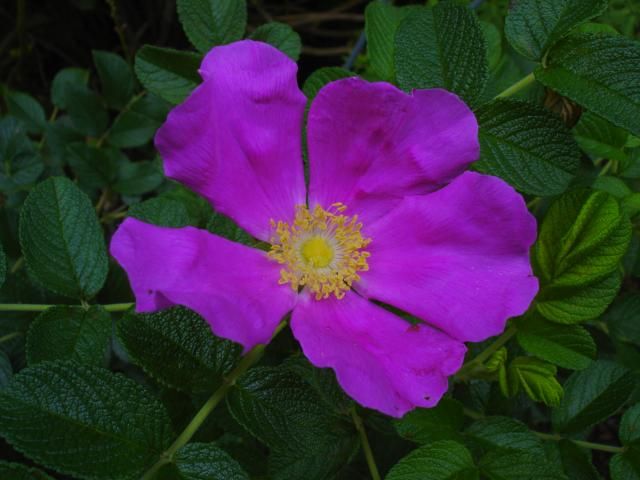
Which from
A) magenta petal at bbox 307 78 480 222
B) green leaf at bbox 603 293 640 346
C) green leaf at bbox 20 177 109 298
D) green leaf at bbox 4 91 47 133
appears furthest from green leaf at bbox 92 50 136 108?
green leaf at bbox 603 293 640 346

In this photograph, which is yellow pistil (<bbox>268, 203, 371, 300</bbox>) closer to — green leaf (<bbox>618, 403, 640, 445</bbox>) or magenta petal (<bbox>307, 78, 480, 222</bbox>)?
magenta petal (<bbox>307, 78, 480, 222</bbox>)

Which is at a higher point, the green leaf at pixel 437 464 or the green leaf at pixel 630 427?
the green leaf at pixel 437 464

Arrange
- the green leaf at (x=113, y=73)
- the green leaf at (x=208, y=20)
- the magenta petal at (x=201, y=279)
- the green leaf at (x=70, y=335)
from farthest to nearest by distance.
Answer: the green leaf at (x=113, y=73) < the green leaf at (x=208, y=20) < the green leaf at (x=70, y=335) < the magenta petal at (x=201, y=279)

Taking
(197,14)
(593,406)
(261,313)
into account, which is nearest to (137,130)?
(197,14)

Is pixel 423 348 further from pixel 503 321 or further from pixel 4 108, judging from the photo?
pixel 4 108

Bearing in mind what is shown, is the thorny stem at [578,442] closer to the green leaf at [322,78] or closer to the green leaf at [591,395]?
the green leaf at [591,395]

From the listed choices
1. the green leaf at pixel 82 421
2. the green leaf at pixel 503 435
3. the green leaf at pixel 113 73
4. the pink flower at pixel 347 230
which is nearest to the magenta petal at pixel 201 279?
the pink flower at pixel 347 230

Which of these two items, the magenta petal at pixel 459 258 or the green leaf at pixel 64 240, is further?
the green leaf at pixel 64 240
